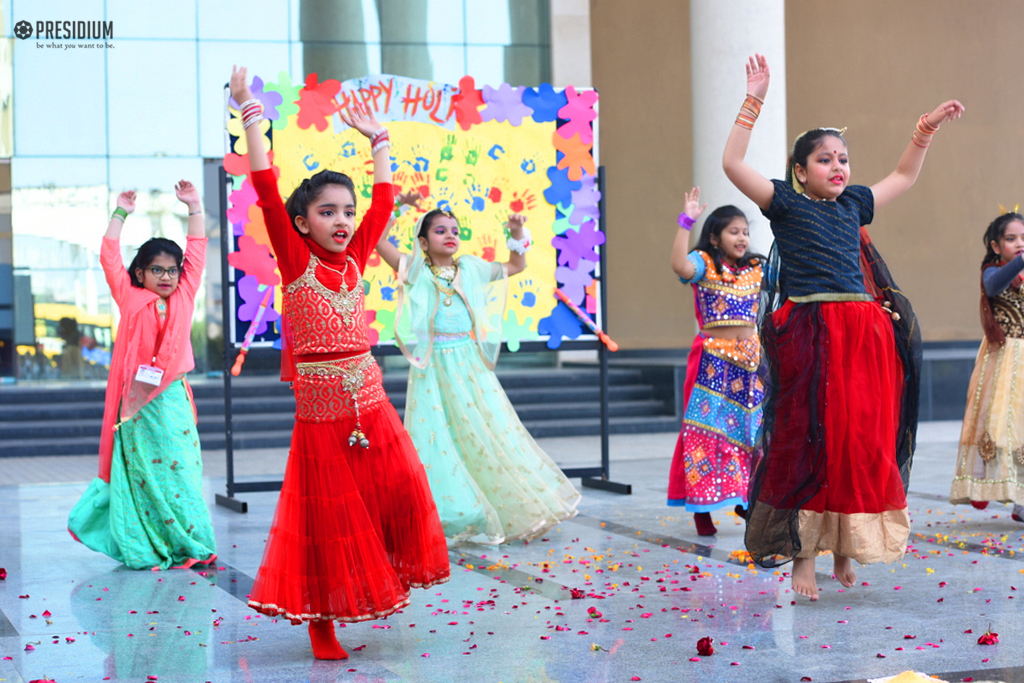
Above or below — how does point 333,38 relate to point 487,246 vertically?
above

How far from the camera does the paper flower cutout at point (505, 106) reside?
7.71 m

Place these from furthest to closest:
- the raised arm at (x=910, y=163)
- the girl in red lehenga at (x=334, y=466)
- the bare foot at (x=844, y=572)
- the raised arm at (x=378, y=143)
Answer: the raised arm at (x=910, y=163), the bare foot at (x=844, y=572), the raised arm at (x=378, y=143), the girl in red lehenga at (x=334, y=466)

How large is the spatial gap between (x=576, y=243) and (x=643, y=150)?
9.49 m

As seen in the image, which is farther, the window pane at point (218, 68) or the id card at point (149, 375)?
the window pane at point (218, 68)

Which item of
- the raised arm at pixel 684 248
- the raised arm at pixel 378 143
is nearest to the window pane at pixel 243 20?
the raised arm at pixel 684 248

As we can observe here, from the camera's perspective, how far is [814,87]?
1698cm

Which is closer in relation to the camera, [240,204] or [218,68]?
[240,204]

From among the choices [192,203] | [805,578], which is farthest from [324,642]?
[192,203]

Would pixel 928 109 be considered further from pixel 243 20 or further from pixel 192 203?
pixel 192 203

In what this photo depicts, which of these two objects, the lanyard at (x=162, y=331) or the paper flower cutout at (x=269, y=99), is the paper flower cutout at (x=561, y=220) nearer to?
the paper flower cutout at (x=269, y=99)

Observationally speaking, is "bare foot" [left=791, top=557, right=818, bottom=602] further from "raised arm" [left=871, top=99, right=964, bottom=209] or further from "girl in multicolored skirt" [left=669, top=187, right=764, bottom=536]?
"girl in multicolored skirt" [left=669, top=187, right=764, bottom=536]

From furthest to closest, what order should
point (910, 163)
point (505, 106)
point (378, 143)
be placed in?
point (505, 106) < point (910, 163) < point (378, 143)

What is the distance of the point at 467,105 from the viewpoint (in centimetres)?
766
